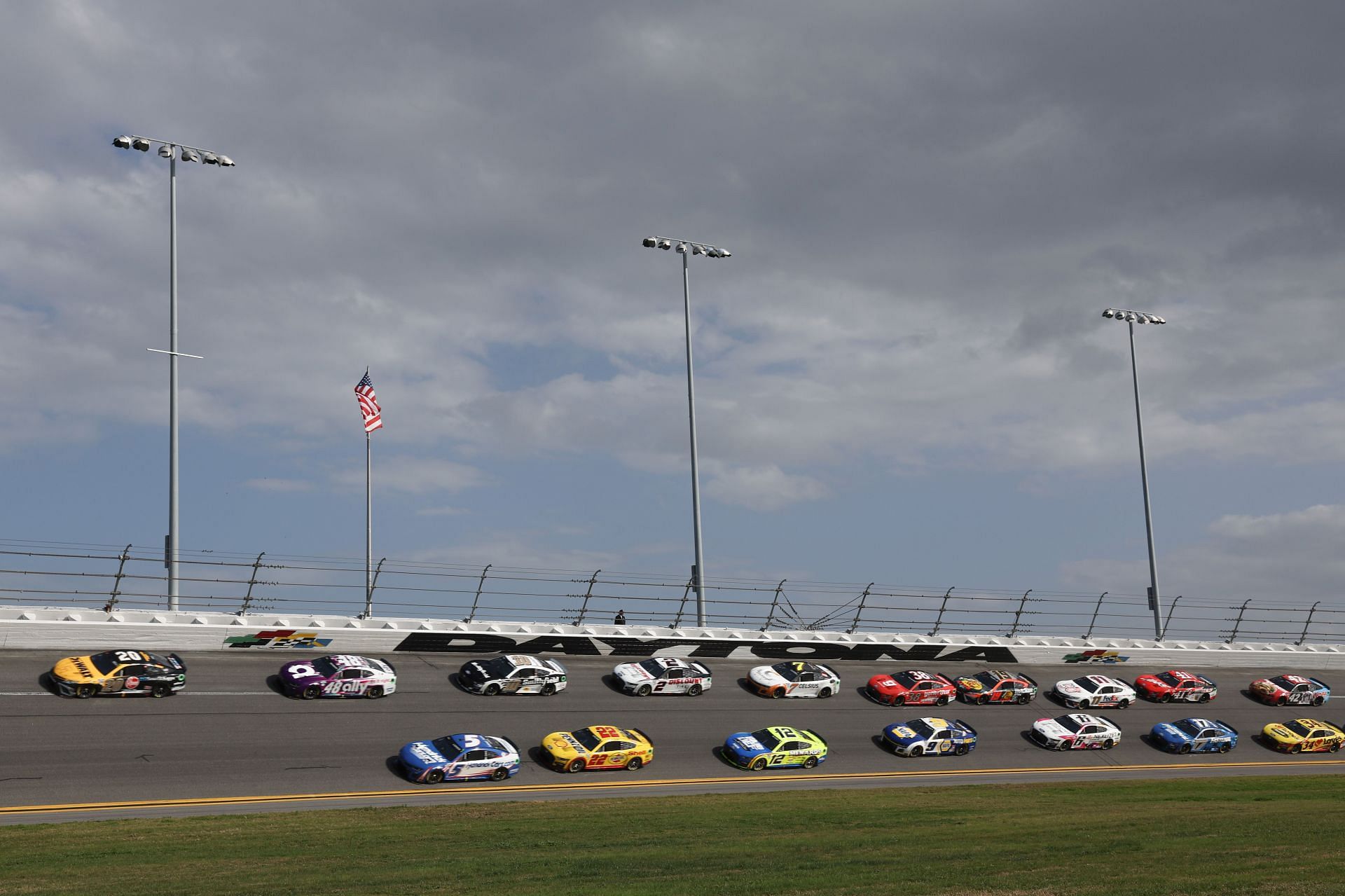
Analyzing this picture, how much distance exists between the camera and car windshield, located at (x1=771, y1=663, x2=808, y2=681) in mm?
39812

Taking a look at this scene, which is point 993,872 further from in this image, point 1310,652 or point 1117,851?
point 1310,652

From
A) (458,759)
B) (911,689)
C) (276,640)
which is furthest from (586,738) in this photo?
(911,689)

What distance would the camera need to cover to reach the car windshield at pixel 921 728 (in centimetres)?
3556

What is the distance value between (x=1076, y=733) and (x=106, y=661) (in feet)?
98.1

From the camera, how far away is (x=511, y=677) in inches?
1375

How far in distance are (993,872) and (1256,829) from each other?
344 inches

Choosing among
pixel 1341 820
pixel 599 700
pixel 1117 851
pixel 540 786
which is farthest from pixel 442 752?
pixel 1341 820

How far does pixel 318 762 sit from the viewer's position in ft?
90.6

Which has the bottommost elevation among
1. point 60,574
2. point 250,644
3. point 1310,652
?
point 1310,652

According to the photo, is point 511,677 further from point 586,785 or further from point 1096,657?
point 1096,657

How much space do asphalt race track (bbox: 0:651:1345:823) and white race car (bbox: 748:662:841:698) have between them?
50cm

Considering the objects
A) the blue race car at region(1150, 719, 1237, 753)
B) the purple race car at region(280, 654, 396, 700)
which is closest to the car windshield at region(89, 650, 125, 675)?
the purple race car at region(280, 654, 396, 700)

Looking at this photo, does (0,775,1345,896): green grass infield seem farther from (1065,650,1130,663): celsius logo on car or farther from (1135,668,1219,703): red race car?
(1065,650,1130,663): celsius logo on car

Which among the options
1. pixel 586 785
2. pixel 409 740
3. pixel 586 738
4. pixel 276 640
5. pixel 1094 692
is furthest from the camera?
pixel 1094 692
